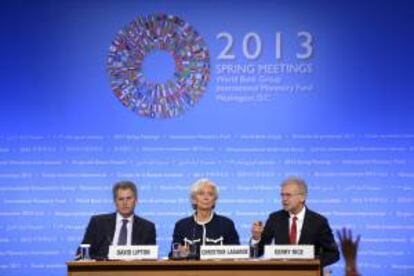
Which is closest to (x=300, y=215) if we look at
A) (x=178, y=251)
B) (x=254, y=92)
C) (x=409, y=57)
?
(x=178, y=251)

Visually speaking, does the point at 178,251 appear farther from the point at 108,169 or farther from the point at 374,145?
the point at 374,145

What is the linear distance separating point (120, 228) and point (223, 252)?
43.3 inches

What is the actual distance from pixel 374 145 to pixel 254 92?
102 centimetres

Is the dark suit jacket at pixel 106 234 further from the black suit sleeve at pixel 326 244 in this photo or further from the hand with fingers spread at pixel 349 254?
the hand with fingers spread at pixel 349 254

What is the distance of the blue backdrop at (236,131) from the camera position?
6141 mm

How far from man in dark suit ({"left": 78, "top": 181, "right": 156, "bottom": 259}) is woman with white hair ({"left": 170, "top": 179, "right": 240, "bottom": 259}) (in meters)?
0.23

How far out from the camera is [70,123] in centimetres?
624

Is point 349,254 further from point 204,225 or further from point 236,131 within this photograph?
point 236,131

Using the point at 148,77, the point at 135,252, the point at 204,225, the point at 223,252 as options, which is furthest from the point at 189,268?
the point at 148,77

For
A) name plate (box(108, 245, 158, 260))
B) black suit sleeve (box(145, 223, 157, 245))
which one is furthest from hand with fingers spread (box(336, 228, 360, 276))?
black suit sleeve (box(145, 223, 157, 245))

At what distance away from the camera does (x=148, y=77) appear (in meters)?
6.27

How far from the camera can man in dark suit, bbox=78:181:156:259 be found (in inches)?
205

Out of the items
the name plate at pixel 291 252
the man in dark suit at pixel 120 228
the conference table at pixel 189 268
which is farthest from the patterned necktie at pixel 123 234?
the name plate at pixel 291 252

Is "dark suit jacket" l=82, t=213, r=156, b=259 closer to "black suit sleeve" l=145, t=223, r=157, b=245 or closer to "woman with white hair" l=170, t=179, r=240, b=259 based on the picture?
"black suit sleeve" l=145, t=223, r=157, b=245
